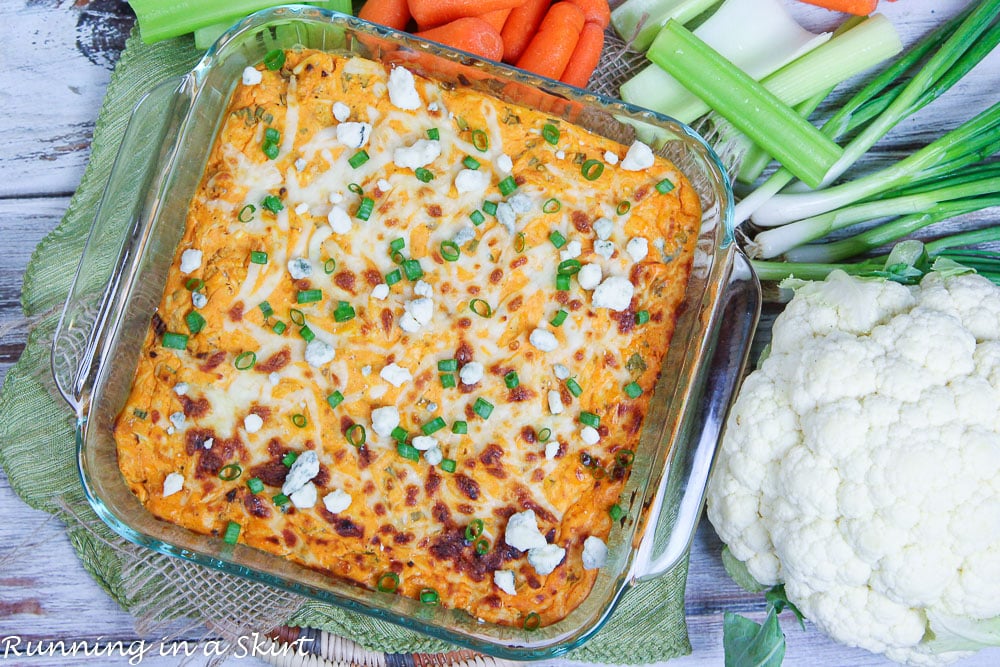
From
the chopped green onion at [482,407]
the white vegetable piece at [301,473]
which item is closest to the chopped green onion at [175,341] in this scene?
the white vegetable piece at [301,473]

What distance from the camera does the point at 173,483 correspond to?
2029 millimetres

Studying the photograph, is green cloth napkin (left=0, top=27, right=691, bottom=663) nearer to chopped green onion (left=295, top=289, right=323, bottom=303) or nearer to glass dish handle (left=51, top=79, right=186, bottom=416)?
glass dish handle (left=51, top=79, right=186, bottom=416)

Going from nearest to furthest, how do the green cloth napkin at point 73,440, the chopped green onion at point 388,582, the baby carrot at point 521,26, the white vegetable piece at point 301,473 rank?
the white vegetable piece at point 301,473 < the chopped green onion at point 388,582 < the green cloth napkin at point 73,440 < the baby carrot at point 521,26

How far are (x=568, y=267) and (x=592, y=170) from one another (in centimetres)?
29

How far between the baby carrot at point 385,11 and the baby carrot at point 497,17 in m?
0.26

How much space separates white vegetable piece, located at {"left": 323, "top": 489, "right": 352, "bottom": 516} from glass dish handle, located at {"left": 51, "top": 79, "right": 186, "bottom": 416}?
73 cm

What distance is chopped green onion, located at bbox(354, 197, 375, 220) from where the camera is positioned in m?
2.02

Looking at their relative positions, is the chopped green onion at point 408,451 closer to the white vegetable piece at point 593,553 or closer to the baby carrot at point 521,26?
the white vegetable piece at point 593,553

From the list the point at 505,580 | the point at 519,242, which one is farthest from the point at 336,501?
the point at 519,242

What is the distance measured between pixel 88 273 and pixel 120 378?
13.2 inches

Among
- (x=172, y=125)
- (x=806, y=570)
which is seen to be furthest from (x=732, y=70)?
(x=172, y=125)

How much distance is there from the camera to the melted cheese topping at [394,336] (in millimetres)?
2035

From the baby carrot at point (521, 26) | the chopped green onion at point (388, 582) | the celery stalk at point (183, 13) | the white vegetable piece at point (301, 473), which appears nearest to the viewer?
the white vegetable piece at point (301, 473)

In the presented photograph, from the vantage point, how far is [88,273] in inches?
86.7
